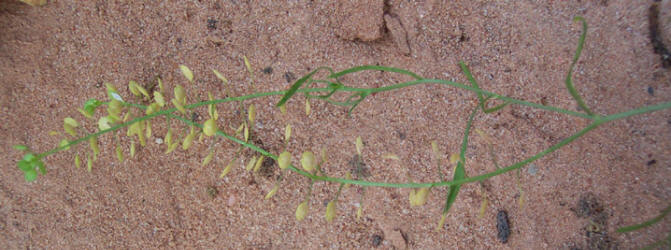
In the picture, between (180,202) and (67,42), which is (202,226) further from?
(67,42)

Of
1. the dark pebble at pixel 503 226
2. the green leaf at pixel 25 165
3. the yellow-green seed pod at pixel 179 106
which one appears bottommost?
the green leaf at pixel 25 165

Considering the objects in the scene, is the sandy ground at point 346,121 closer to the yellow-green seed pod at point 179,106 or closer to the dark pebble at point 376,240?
the dark pebble at point 376,240

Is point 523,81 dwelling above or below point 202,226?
above

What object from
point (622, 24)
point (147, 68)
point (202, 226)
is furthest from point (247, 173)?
point (622, 24)

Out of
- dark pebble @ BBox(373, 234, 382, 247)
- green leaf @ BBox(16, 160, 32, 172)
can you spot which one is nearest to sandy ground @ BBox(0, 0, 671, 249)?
dark pebble @ BBox(373, 234, 382, 247)

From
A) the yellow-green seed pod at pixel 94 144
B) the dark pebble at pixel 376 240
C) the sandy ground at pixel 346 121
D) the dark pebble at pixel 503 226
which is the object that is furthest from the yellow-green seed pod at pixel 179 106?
the dark pebble at pixel 503 226

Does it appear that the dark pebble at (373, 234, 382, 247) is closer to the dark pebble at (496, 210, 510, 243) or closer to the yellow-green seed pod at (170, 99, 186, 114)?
the dark pebble at (496, 210, 510, 243)
